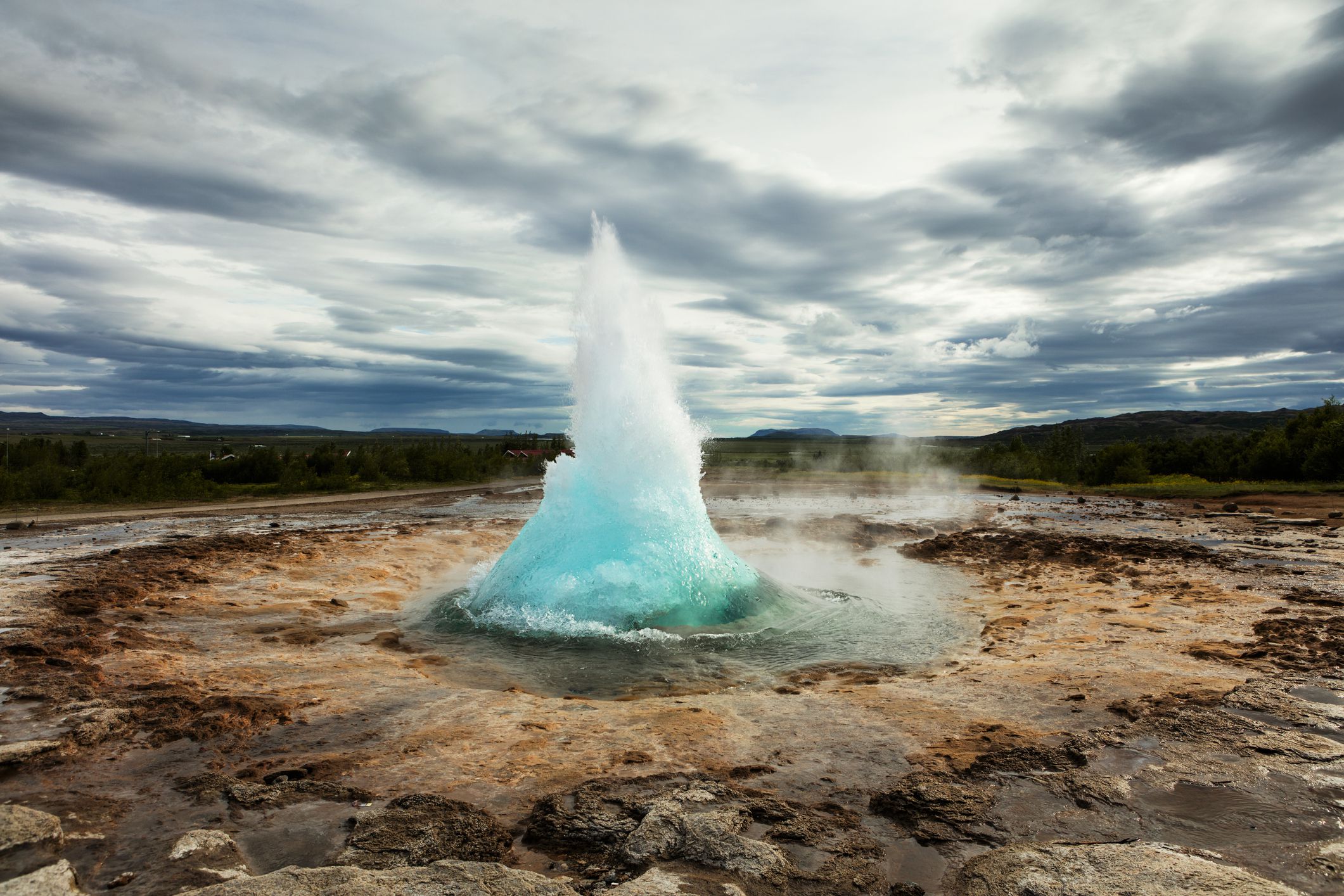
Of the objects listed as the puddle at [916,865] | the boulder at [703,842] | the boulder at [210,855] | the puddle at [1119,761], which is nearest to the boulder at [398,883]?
the boulder at [210,855]

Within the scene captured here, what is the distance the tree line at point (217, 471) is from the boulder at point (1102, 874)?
A: 30.3m

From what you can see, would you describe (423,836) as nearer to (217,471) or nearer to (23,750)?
(23,750)

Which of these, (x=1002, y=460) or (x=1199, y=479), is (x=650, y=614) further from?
(x=1002, y=460)

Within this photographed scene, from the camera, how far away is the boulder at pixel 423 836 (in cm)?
320

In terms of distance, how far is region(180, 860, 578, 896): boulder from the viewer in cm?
284

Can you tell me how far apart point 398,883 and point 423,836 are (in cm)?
44

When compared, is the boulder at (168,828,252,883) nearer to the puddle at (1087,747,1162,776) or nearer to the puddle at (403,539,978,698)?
the puddle at (403,539,978,698)

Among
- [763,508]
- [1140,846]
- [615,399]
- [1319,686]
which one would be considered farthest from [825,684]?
[763,508]

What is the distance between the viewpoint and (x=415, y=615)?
9219 millimetres

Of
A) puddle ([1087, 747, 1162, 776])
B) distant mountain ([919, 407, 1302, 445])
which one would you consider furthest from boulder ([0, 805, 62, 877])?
distant mountain ([919, 407, 1302, 445])

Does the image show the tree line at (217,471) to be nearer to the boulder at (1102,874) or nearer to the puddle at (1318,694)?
the boulder at (1102,874)

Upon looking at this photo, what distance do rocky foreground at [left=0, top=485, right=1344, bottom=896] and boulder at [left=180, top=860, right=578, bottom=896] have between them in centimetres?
2

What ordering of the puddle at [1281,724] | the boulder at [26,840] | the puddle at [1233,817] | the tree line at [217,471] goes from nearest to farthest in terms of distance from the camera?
1. the boulder at [26,840]
2. the puddle at [1233,817]
3. the puddle at [1281,724]
4. the tree line at [217,471]

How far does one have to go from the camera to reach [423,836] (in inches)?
133
